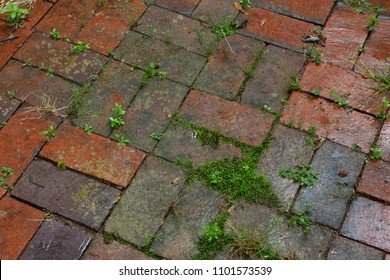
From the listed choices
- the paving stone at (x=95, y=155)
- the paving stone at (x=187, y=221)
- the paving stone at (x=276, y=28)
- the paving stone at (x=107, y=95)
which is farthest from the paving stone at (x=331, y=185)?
the paving stone at (x=107, y=95)

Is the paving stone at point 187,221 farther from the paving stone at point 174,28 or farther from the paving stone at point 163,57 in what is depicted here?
the paving stone at point 174,28

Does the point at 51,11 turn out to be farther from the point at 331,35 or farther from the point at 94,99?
the point at 331,35

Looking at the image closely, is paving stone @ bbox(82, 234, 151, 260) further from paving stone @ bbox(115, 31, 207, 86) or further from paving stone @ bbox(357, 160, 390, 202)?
paving stone @ bbox(357, 160, 390, 202)

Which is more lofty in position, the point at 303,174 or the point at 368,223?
the point at 303,174

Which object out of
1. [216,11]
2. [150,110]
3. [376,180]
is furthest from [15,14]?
[376,180]

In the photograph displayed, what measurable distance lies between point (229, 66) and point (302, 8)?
77 cm

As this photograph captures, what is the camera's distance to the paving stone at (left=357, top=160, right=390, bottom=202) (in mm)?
2928

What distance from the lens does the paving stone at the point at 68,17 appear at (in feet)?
12.0

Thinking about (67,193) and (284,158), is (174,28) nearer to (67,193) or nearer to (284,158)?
(284,158)

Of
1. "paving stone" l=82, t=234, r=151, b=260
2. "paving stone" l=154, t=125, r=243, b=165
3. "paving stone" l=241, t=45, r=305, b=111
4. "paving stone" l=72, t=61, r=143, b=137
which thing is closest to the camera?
"paving stone" l=82, t=234, r=151, b=260

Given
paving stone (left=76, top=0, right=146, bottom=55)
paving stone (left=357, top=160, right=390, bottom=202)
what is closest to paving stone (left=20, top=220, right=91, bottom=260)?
paving stone (left=76, top=0, right=146, bottom=55)

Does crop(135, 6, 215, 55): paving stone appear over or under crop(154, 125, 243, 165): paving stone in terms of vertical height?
over

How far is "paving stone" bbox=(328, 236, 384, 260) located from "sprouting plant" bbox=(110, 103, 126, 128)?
55.4 inches

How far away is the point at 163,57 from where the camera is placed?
3.51 m
